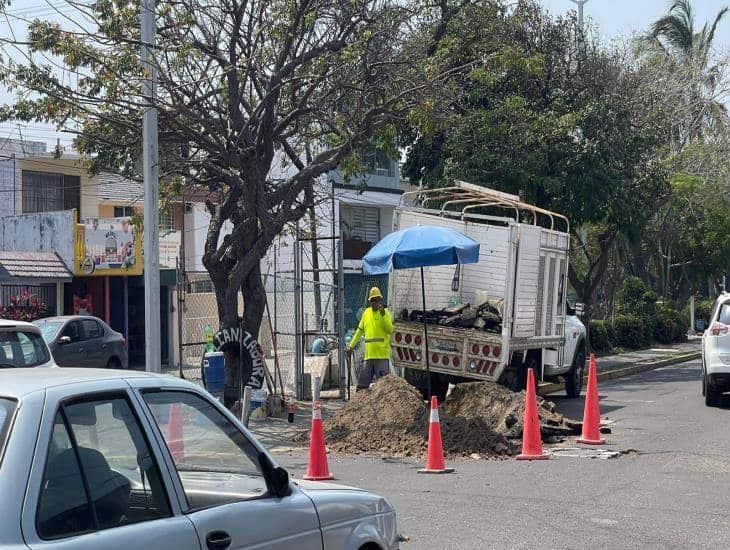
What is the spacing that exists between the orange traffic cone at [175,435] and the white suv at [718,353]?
13704mm

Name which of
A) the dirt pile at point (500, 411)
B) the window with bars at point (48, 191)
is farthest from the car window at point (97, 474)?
the window with bars at point (48, 191)

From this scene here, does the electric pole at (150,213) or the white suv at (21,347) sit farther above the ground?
the electric pole at (150,213)

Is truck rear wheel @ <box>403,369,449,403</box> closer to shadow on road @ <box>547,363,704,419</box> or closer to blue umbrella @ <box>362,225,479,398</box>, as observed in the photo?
shadow on road @ <box>547,363,704,419</box>

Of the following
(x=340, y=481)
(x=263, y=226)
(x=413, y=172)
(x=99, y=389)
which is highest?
(x=413, y=172)

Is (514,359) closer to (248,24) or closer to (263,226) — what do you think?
(263,226)

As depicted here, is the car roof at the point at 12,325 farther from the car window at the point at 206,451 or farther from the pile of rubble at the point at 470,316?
the pile of rubble at the point at 470,316

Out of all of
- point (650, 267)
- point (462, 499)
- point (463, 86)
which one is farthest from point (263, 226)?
point (650, 267)

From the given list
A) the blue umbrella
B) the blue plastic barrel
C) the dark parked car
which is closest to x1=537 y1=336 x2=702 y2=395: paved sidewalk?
the blue umbrella

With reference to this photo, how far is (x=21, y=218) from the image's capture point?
91.8 ft

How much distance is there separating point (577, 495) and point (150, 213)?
7.20 m

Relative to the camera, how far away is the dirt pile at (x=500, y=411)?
13.7 metres

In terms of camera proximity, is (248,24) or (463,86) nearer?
(248,24)

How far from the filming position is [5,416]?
3625 mm

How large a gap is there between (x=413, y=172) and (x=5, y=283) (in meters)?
10.4
